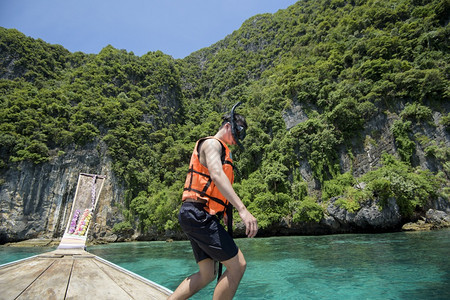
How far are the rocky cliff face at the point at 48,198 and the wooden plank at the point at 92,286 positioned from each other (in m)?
32.6

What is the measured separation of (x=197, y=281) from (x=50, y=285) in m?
1.44

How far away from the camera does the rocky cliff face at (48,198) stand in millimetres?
28578

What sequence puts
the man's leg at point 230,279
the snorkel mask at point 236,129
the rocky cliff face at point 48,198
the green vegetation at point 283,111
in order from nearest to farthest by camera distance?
the man's leg at point 230,279
the snorkel mask at point 236,129
the green vegetation at point 283,111
the rocky cliff face at point 48,198

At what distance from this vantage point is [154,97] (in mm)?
50219

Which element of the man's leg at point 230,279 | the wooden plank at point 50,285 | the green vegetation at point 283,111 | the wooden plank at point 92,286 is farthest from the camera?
the green vegetation at point 283,111

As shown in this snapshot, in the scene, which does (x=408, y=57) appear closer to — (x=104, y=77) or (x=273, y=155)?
(x=273, y=155)

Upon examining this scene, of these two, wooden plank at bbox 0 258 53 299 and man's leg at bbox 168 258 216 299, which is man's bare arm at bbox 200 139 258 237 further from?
wooden plank at bbox 0 258 53 299

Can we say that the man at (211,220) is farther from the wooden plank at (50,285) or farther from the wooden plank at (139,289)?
the wooden plank at (50,285)

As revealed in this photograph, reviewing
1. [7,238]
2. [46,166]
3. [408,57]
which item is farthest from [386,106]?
[7,238]

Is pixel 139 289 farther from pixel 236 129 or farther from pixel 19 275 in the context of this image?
pixel 236 129

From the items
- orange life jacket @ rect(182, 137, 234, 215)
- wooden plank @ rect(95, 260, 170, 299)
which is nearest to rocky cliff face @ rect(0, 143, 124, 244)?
wooden plank @ rect(95, 260, 170, 299)

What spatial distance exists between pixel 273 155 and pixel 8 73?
167ft

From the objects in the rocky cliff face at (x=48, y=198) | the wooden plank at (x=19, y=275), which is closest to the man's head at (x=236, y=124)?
the wooden plank at (x=19, y=275)

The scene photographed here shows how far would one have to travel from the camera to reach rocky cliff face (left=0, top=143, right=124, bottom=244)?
Answer: 28.6 metres
